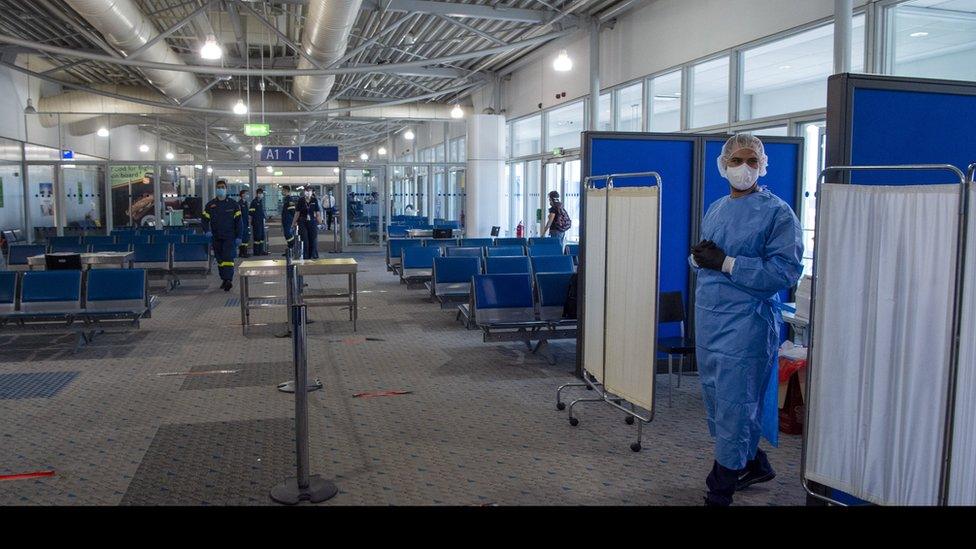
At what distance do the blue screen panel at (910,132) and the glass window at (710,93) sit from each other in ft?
23.4

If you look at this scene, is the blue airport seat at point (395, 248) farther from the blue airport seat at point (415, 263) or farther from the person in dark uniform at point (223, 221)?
the person in dark uniform at point (223, 221)

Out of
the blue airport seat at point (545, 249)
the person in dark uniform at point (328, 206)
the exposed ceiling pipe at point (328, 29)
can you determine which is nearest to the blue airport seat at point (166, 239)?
the exposed ceiling pipe at point (328, 29)

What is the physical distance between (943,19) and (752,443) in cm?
562

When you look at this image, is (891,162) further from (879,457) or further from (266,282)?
(266,282)

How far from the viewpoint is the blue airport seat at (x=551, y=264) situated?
29.3 ft

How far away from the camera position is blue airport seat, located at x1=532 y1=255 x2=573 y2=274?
29.3 feet

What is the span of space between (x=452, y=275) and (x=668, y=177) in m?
3.56

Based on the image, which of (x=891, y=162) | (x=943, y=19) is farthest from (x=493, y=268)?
(x=891, y=162)

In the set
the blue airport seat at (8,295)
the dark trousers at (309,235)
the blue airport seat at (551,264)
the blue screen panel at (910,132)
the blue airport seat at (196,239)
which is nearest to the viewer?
the blue screen panel at (910,132)

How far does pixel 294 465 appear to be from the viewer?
4.44 meters

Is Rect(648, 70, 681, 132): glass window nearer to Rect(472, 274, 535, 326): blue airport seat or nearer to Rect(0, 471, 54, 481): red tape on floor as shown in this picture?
Rect(472, 274, 535, 326): blue airport seat

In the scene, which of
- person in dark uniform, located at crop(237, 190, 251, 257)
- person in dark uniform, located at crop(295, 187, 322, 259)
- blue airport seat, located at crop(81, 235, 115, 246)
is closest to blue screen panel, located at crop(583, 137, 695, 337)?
person in dark uniform, located at crop(295, 187, 322, 259)

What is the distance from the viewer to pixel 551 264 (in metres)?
8.95

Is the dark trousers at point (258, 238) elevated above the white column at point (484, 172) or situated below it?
below
